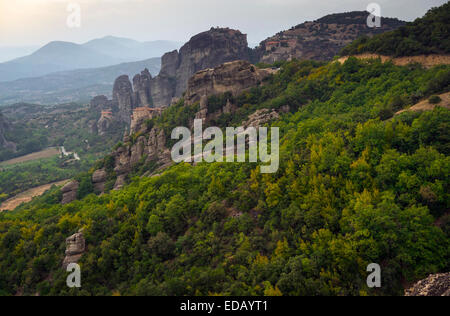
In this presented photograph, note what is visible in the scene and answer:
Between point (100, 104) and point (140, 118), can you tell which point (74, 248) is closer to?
point (140, 118)

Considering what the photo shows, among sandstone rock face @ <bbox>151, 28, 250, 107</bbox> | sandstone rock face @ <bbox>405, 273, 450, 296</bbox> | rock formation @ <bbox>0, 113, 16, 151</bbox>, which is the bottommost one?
sandstone rock face @ <bbox>405, 273, 450, 296</bbox>

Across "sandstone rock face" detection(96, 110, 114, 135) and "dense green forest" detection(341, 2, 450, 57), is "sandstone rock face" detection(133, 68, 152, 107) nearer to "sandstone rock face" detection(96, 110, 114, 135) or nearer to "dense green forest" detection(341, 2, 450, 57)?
"sandstone rock face" detection(96, 110, 114, 135)

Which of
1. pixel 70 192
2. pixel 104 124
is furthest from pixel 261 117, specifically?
pixel 104 124

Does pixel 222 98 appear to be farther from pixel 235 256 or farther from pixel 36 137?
pixel 36 137

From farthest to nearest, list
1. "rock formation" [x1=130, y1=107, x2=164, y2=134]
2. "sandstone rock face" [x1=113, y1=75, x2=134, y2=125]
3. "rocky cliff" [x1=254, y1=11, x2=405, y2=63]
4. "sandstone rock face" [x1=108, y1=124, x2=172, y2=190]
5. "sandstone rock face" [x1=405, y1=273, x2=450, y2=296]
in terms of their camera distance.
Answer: "sandstone rock face" [x1=113, y1=75, x2=134, y2=125], "rocky cliff" [x1=254, y1=11, x2=405, y2=63], "rock formation" [x1=130, y1=107, x2=164, y2=134], "sandstone rock face" [x1=108, y1=124, x2=172, y2=190], "sandstone rock face" [x1=405, y1=273, x2=450, y2=296]

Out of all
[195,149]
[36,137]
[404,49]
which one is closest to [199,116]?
[195,149]

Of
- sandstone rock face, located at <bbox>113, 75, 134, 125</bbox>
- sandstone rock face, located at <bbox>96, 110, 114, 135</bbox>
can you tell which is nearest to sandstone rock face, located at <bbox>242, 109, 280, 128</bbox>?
sandstone rock face, located at <bbox>113, 75, 134, 125</bbox>
